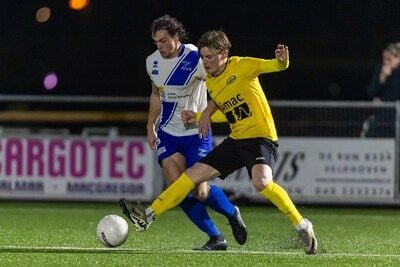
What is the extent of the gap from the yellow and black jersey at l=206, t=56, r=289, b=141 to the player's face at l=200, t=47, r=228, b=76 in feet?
0.15

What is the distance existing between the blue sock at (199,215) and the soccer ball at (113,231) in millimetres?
693

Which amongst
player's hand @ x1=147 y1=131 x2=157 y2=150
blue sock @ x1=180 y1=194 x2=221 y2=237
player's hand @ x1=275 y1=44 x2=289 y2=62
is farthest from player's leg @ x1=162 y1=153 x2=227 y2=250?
player's hand @ x1=275 y1=44 x2=289 y2=62

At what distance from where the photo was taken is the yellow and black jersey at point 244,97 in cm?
909

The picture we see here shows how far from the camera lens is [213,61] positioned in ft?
29.7

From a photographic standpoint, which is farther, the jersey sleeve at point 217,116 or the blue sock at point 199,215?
the blue sock at point 199,215

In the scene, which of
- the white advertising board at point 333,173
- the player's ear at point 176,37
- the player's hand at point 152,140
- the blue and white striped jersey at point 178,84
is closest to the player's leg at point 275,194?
the blue and white striped jersey at point 178,84

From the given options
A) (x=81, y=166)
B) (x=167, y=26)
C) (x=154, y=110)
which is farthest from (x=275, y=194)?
(x=81, y=166)

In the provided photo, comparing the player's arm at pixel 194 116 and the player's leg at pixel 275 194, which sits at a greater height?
the player's arm at pixel 194 116

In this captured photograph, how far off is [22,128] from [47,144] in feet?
1.29

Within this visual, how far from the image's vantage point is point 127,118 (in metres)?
15.0

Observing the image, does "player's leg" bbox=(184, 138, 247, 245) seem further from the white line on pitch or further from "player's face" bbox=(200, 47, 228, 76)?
"player's face" bbox=(200, 47, 228, 76)

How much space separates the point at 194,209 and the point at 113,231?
79 centimetres

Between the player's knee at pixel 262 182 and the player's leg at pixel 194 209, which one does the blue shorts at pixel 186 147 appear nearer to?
the player's leg at pixel 194 209

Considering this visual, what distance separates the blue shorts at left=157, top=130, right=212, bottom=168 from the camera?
31.7 ft
